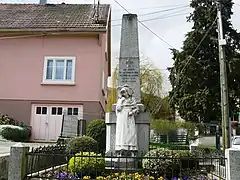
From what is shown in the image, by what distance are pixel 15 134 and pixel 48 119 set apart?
8.37 feet

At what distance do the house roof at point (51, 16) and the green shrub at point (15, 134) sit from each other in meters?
6.34

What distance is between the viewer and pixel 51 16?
21328 millimetres

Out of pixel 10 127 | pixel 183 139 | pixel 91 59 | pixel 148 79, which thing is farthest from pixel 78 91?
pixel 148 79

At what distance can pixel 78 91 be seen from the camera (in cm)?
1883

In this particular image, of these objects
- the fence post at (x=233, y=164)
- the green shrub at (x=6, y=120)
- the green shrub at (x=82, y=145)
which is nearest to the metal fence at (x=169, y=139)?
the green shrub at (x=6, y=120)

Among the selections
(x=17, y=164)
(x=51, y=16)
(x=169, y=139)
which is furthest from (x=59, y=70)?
(x=17, y=164)

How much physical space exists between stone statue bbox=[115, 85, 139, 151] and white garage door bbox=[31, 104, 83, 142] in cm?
949

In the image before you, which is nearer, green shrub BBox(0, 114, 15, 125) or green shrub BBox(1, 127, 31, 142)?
green shrub BBox(1, 127, 31, 142)

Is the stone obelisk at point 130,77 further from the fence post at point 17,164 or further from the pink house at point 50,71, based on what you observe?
the pink house at point 50,71

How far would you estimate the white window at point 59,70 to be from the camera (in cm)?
1897

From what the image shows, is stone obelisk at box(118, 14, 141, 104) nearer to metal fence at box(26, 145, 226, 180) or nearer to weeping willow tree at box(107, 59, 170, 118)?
metal fence at box(26, 145, 226, 180)

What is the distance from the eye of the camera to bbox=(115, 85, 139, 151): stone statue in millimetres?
9297

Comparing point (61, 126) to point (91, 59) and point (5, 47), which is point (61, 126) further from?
point (5, 47)

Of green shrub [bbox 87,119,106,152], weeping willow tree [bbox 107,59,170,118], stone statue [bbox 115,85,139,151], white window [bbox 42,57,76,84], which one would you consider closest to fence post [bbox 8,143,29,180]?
stone statue [bbox 115,85,139,151]
